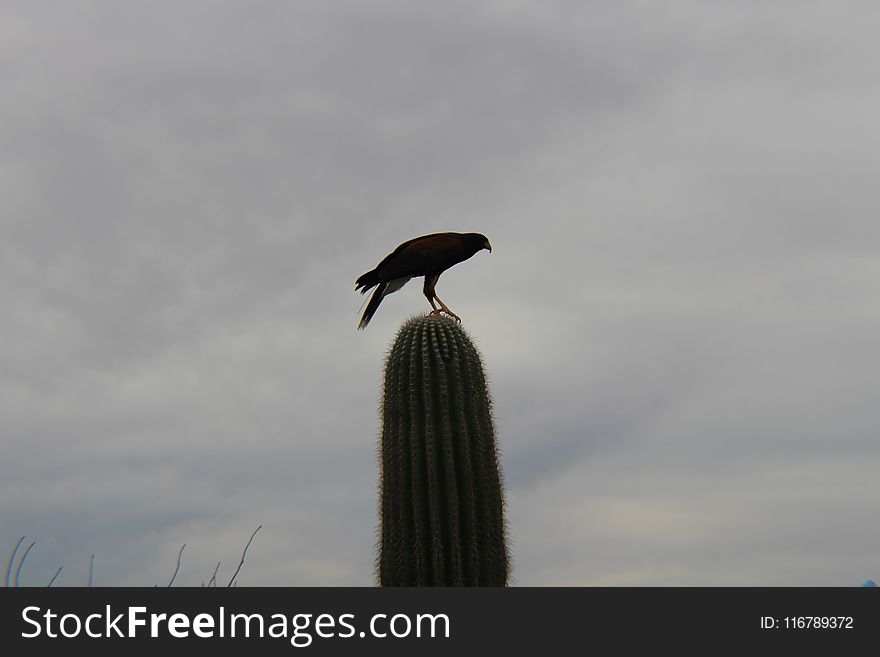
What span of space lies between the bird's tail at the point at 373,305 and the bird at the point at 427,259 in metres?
0.16

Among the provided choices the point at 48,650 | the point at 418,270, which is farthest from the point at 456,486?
the point at 48,650

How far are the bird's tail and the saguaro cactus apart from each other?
66.6 inches

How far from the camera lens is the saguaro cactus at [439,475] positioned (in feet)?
29.5

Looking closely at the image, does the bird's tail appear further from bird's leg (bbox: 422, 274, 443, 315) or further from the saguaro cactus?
the saguaro cactus

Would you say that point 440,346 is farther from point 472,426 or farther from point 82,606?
point 82,606

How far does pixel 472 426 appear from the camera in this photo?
9.25 metres

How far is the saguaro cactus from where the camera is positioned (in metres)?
8.98

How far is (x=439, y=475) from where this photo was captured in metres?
9.03

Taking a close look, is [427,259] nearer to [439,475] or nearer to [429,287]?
[429,287]

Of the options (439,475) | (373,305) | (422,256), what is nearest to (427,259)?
(422,256)

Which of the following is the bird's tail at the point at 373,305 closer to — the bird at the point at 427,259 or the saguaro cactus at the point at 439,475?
the bird at the point at 427,259

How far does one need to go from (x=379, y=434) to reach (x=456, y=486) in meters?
1.05

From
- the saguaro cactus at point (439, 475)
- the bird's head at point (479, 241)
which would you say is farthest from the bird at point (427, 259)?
Result: the saguaro cactus at point (439, 475)

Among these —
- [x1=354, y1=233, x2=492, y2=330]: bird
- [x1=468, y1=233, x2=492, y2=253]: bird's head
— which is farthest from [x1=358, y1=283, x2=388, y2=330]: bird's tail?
[x1=468, y1=233, x2=492, y2=253]: bird's head
